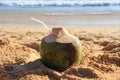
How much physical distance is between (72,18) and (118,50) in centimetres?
665

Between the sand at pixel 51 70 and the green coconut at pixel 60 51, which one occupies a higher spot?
the green coconut at pixel 60 51

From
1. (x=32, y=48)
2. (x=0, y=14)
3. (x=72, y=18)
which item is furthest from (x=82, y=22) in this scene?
(x=32, y=48)

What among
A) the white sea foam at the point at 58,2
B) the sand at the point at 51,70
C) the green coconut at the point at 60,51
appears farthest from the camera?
the white sea foam at the point at 58,2

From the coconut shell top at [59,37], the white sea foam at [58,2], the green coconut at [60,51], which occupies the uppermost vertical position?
A: the coconut shell top at [59,37]

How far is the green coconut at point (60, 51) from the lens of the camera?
17.3ft

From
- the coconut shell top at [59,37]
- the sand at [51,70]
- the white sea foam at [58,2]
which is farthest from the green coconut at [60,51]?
the white sea foam at [58,2]

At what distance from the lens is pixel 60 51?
5.26 meters

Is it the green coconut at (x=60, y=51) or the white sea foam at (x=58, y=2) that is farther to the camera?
the white sea foam at (x=58, y=2)

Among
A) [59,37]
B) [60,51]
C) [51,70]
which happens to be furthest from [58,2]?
[51,70]

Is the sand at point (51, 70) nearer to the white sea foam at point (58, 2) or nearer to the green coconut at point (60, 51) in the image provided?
the green coconut at point (60, 51)

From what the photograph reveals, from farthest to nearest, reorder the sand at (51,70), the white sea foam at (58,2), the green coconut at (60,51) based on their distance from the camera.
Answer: the white sea foam at (58,2), the green coconut at (60,51), the sand at (51,70)

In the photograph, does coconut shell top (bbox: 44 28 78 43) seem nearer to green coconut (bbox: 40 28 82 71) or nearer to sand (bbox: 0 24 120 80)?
green coconut (bbox: 40 28 82 71)

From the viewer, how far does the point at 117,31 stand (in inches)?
397

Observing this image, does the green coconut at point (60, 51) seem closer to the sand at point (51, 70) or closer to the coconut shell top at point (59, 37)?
the coconut shell top at point (59, 37)
